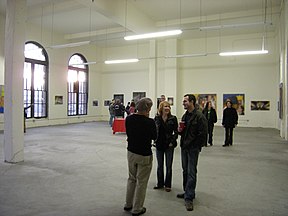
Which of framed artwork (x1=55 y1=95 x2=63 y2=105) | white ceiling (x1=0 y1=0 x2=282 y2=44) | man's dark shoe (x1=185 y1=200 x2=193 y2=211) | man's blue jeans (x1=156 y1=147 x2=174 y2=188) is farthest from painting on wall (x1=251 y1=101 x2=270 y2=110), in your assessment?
man's dark shoe (x1=185 y1=200 x2=193 y2=211)

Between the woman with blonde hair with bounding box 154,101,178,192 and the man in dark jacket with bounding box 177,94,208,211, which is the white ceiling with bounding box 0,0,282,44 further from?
the man in dark jacket with bounding box 177,94,208,211

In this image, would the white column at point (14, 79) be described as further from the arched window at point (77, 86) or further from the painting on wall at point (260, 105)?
the painting on wall at point (260, 105)

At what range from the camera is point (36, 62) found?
15.4 m

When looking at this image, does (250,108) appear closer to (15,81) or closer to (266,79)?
(266,79)

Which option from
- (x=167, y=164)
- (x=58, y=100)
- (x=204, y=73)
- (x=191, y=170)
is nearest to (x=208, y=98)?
(x=204, y=73)

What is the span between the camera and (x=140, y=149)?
3369 millimetres

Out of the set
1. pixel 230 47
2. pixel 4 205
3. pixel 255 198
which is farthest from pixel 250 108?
pixel 4 205

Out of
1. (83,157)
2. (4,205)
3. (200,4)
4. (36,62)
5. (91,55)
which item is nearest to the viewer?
(4,205)

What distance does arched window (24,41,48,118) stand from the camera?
49.1 feet

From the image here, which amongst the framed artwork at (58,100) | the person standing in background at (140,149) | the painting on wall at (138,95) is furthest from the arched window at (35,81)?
the person standing in background at (140,149)

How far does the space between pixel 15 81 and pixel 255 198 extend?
5.69 metres

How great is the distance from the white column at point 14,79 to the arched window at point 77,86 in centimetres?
1121

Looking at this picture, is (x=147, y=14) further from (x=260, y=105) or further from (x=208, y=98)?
(x=260, y=105)

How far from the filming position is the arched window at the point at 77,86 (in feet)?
59.3
